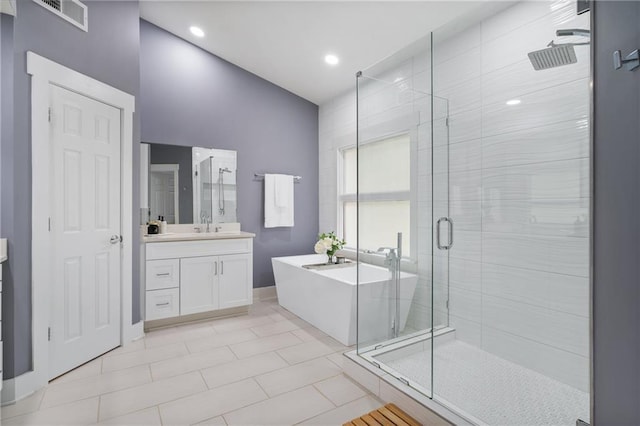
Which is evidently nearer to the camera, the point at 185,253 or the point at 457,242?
the point at 457,242

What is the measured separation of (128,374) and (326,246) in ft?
6.83

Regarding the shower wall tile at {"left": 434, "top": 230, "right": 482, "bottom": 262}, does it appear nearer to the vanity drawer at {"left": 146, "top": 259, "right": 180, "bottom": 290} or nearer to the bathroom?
the bathroom

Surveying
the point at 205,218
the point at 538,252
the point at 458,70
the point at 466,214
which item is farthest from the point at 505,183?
the point at 205,218

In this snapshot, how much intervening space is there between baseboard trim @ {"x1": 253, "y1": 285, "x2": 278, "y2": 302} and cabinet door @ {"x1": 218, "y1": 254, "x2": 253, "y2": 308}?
0.54 m

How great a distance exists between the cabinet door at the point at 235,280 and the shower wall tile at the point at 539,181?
244cm

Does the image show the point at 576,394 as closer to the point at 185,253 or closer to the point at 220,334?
the point at 220,334

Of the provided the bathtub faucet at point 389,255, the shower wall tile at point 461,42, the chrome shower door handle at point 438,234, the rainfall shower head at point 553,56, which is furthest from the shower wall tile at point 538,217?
the shower wall tile at point 461,42

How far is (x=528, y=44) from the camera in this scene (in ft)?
6.88

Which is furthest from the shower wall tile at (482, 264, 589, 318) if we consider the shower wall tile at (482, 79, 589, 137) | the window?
the shower wall tile at (482, 79, 589, 137)

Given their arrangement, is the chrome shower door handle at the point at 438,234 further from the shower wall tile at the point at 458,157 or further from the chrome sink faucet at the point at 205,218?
the chrome sink faucet at the point at 205,218

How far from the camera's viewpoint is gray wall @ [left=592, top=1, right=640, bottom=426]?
91 centimetres

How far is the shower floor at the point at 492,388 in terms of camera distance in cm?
175

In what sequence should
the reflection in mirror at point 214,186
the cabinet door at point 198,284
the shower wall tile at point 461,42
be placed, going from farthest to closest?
the reflection in mirror at point 214,186, the cabinet door at point 198,284, the shower wall tile at point 461,42

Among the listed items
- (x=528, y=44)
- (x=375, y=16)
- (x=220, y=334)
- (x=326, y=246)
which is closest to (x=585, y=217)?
(x=528, y=44)
